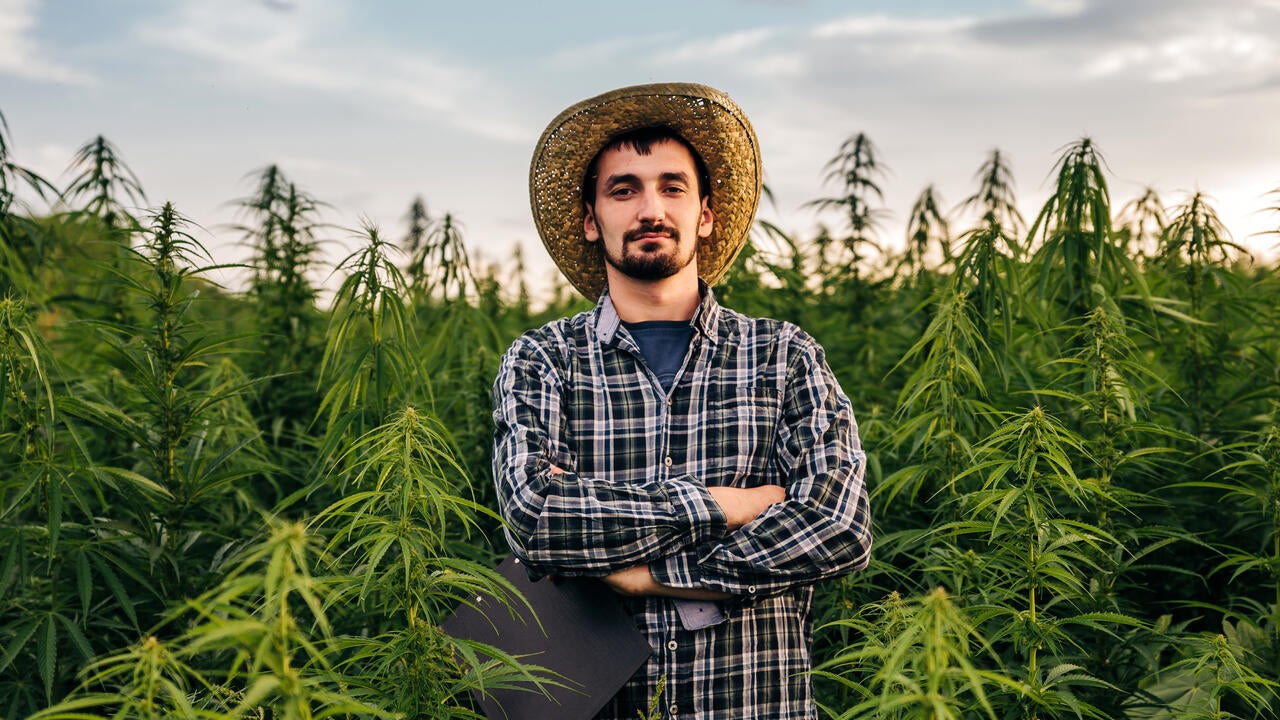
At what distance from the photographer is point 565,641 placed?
2256mm

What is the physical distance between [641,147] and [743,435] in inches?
35.2

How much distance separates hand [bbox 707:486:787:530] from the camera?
2.28 m

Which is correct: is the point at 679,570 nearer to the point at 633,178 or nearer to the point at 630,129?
the point at 633,178

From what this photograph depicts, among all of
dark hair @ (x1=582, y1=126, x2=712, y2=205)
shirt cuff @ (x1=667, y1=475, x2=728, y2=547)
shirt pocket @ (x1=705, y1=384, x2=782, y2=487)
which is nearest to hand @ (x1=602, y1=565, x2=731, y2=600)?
shirt cuff @ (x1=667, y1=475, x2=728, y2=547)

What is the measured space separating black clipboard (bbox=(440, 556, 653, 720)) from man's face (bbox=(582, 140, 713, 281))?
88 cm

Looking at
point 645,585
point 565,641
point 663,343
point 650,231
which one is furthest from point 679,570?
point 650,231

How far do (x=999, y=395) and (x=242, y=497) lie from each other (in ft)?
8.18

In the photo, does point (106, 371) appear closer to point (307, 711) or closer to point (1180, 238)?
point (307, 711)

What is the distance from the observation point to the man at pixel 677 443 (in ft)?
7.25

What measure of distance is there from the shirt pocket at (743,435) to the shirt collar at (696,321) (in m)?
0.19

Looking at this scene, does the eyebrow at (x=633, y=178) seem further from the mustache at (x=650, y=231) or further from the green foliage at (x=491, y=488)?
the green foliage at (x=491, y=488)

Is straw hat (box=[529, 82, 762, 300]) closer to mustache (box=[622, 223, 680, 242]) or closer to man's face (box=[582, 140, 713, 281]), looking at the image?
man's face (box=[582, 140, 713, 281])

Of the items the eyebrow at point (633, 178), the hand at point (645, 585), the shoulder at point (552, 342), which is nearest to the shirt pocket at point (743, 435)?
the hand at point (645, 585)

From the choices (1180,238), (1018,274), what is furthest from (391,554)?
(1180,238)
